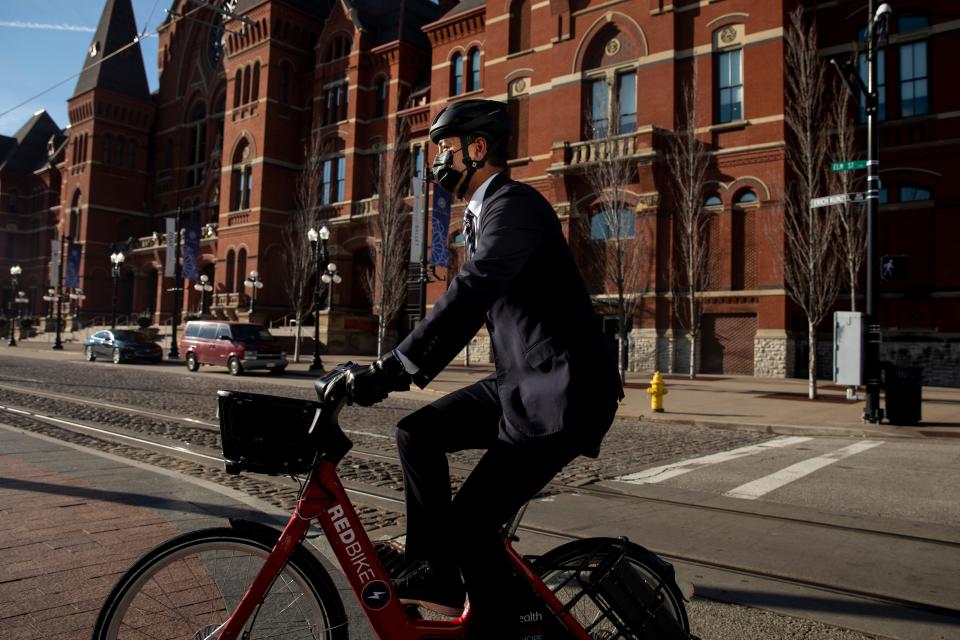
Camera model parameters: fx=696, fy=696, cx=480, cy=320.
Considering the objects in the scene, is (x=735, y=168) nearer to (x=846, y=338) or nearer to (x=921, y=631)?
(x=846, y=338)

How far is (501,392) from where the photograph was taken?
231 cm

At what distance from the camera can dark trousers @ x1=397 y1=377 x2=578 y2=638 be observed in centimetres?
221

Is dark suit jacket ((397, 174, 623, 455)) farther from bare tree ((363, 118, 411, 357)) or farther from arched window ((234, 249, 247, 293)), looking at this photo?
arched window ((234, 249, 247, 293))

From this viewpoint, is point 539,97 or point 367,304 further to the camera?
point 367,304

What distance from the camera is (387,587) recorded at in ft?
7.27

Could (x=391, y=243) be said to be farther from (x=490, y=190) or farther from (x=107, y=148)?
(x=107, y=148)

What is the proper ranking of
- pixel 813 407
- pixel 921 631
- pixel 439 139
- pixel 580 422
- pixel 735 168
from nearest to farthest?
pixel 580 422
pixel 439 139
pixel 921 631
pixel 813 407
pixel 735 168

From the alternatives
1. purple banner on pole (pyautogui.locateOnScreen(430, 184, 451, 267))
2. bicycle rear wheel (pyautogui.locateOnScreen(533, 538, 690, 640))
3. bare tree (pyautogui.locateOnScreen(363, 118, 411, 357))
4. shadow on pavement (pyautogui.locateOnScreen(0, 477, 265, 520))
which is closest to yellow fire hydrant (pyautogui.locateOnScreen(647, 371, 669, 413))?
shadow on pavement (pyautogui.locateOnScreen(0, 477, 265, 520))

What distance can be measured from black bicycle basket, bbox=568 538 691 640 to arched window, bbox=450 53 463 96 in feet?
117

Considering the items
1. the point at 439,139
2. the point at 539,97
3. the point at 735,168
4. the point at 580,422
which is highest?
the point at 539,97

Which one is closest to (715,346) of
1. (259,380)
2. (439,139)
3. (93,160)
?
(259,380)

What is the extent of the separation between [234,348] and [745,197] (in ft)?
62.9

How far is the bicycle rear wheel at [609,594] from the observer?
2383 mm

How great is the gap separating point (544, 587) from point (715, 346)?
25634 millimetres
